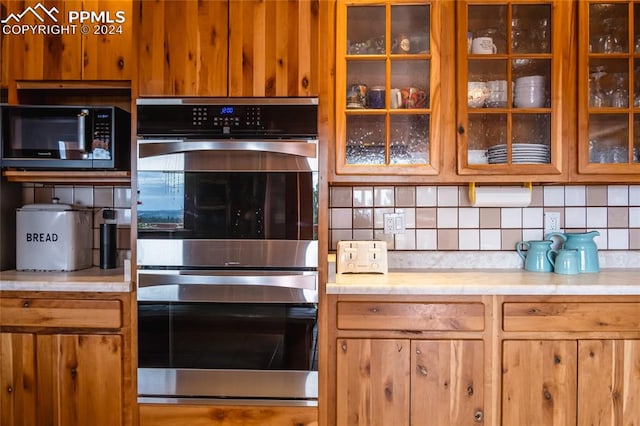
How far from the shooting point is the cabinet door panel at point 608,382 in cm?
168

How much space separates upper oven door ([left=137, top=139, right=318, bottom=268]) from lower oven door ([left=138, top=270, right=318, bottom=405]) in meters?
0.08

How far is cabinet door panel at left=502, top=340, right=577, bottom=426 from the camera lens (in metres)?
1.69

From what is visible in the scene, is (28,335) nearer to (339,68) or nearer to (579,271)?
(339,68)

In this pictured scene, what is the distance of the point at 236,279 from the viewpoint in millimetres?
1741

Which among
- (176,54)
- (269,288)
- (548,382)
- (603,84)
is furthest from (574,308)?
(176,54)

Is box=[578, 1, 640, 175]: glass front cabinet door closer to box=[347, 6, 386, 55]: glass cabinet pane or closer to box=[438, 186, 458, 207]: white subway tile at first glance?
box=[438, 186, 458, 207]: white subway tile

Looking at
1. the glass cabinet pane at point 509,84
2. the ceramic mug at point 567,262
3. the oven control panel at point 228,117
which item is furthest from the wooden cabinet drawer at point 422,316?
the oven control panel at point 228,117

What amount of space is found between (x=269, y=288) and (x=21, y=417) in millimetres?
1164

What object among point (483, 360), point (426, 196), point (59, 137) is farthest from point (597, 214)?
point (59, 137)

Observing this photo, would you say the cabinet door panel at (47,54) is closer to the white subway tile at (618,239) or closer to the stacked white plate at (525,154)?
the stacked white plate at (525,154)

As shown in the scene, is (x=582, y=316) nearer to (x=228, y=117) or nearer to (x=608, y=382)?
(x=608, y=382)

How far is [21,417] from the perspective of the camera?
70.2 inches

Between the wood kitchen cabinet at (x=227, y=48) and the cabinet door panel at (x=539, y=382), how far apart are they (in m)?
1.35

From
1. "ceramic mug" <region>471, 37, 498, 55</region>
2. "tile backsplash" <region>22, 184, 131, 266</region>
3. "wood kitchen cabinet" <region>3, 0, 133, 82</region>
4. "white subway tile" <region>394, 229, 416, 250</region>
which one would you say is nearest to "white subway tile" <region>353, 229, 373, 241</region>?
"white subway tile" <region>394, 229, 416, 250</region>
